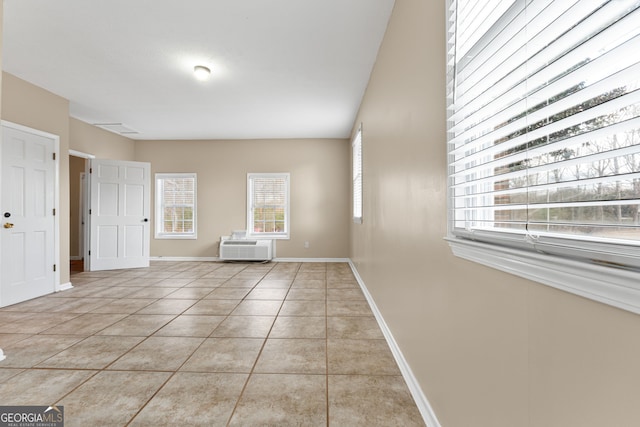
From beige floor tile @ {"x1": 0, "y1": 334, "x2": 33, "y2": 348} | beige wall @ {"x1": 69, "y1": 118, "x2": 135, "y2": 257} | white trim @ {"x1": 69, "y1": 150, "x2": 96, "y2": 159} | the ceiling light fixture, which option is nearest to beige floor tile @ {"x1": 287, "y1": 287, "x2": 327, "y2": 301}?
beige floor tile @ {"x1": 0, "y1": 334, "x2": 33, "y2": 348}

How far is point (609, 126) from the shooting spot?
0.56m

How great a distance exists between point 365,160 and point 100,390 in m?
3.40

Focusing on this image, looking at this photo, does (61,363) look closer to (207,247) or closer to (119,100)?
(119,100)

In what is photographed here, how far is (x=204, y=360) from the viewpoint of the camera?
2.19m

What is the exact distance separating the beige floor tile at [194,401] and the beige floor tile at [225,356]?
8cm

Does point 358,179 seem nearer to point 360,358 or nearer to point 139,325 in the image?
point 360,358

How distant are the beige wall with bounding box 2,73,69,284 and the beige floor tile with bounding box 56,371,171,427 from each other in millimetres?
3217

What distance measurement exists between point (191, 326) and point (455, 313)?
2461 mm

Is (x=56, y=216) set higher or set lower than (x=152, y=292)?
higher

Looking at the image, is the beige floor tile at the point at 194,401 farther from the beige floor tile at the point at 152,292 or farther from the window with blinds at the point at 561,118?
the beige floor tile at the point at 152,292

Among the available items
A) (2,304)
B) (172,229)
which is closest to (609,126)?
(2,304)

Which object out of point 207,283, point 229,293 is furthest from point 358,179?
point 207,283

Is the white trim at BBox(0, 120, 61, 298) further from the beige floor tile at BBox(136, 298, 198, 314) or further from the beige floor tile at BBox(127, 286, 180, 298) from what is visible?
the beige floor tile at BBox(136, 298, 198, 314)

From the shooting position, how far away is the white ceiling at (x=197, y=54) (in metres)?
2.49
